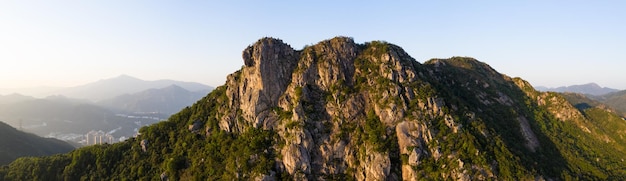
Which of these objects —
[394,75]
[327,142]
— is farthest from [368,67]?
[327,142]

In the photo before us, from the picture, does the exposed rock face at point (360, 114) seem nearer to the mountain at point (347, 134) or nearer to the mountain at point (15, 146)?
the mountain at point (347, 134)

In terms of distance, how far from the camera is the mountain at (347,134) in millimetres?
84562

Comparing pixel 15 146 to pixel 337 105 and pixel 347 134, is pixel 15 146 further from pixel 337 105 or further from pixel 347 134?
pixel 347 134

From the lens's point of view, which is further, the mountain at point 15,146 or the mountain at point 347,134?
the mountain at point 15,146

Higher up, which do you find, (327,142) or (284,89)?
(284,89)

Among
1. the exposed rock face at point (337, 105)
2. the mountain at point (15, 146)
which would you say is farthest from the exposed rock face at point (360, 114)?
the mountain at point (15, 146)

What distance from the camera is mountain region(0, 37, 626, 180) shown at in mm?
84562

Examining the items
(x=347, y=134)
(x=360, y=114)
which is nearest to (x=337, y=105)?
(x=360, y=114)

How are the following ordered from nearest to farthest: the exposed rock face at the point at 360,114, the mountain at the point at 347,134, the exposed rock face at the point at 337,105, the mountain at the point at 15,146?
the exposed rock face at the point at 360,114 → the mountain at the point at 347,134 → the exposed rock face at the point at 337,105 → the mountain at the point at 15,146

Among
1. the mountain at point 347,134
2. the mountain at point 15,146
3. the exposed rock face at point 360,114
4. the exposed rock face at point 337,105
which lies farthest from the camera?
the mountain at point 15,146

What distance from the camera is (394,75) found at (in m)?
97.5

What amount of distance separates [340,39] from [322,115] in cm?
2649

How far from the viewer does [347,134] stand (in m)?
90.9

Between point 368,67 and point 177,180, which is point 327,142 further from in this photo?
point 177,180
